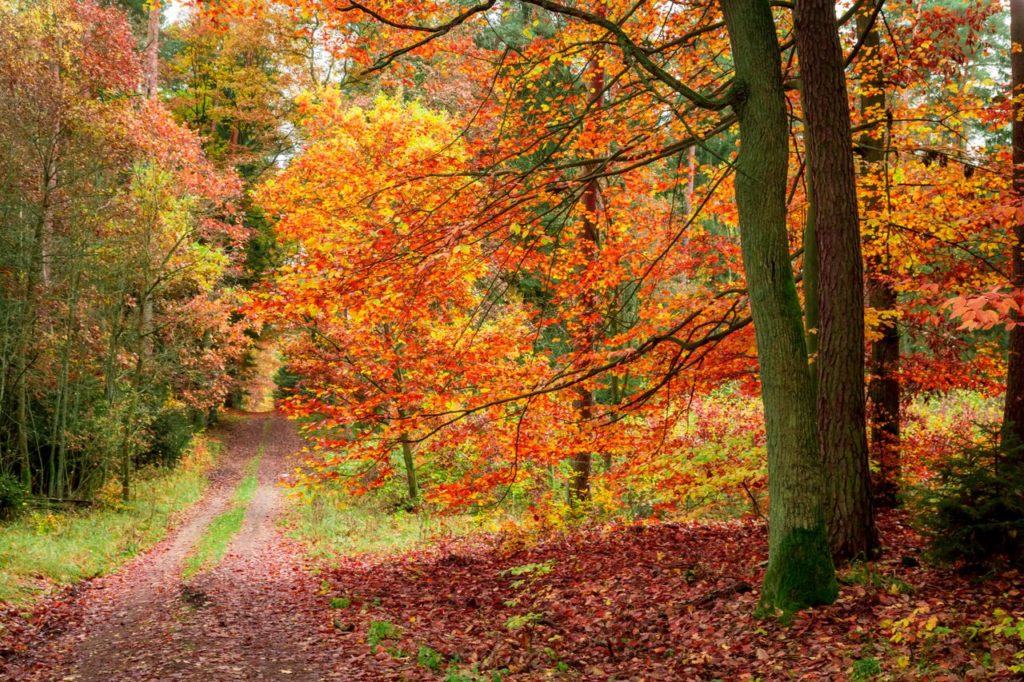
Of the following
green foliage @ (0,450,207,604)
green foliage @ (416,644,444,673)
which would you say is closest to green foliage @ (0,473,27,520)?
green foliage @ (0,450,207,604)

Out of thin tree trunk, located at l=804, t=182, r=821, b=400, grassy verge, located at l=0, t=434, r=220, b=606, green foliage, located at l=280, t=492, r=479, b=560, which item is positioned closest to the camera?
thin tree trunk, located at l=804, t=182, r=821, b=400

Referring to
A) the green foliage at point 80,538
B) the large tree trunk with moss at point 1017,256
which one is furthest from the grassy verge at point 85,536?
the large tree trunk with moss at point 1017,256

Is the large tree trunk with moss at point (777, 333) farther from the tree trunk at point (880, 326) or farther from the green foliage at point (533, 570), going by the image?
the green foliage at point (533, 570)

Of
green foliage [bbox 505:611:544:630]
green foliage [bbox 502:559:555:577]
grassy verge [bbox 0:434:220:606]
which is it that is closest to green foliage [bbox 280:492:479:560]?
grassy verge [bbox 0:434:220:606]

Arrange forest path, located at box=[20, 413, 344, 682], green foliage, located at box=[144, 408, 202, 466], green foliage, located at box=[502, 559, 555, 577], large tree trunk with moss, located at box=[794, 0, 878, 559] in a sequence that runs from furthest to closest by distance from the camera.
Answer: green foliage, located at box=[144, 408, 202, 466] < green foliage, located at box=[502, 559, 555, 577] < forest path, located at box=[20, 413, 344, 682] < large tree trunk with moss, located at box=[794, 0, 878, 559]

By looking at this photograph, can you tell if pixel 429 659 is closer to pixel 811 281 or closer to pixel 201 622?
pixel 201 622

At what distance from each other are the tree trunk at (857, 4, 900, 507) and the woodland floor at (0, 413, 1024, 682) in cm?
87

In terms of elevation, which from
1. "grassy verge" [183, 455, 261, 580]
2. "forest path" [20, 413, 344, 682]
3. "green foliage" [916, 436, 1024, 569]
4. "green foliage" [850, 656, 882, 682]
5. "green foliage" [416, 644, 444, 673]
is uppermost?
"green foliage" [916, 436, 1024, 569]

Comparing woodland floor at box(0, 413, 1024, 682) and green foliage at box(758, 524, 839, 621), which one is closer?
woodland floor at box(0, 413, 1024, 682)

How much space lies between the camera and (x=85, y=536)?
546 inches

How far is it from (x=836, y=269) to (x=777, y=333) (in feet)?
2.92

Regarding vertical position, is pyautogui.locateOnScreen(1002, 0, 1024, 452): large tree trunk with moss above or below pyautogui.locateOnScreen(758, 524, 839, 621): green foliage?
above

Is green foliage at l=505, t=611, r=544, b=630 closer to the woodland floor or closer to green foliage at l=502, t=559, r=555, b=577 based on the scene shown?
the woodland floor

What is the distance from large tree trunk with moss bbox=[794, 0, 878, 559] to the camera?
6.00m
